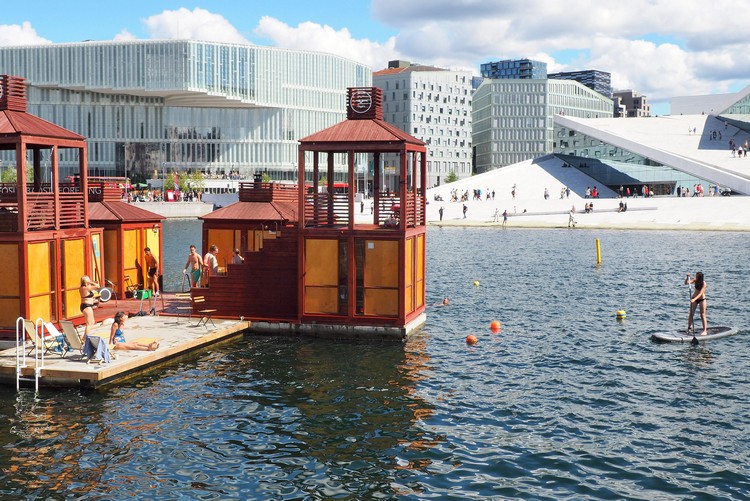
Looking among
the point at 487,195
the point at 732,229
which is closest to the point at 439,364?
the point at 732,229

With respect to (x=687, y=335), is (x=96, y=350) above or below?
above

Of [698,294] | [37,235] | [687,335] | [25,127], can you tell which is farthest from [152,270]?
[698,294]

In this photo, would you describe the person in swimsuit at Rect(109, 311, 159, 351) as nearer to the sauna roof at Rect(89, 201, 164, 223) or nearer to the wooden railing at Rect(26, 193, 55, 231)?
the wooden railing at Rect(26, 193, 55, 231)

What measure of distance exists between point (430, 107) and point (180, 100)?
65526mm

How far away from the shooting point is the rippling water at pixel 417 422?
1454 cm

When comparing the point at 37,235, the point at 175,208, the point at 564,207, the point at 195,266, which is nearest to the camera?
the point at 37,235

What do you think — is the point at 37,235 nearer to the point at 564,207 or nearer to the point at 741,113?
the point at 564,207

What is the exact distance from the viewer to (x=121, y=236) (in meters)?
30.1

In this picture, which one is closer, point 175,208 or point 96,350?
point 96,350

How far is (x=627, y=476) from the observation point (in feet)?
48.8

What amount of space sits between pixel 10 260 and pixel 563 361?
1561 cm

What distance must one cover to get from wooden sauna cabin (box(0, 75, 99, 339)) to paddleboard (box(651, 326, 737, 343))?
1776cm

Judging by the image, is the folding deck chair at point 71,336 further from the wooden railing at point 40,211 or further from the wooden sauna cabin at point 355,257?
the wooden sauna cabin at point 355,257

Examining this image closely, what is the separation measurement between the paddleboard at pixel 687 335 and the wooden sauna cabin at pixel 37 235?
58.3 ft
